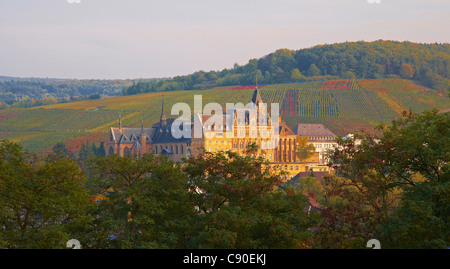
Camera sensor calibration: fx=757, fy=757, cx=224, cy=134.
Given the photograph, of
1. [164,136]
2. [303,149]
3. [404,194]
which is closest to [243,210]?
[404,194]

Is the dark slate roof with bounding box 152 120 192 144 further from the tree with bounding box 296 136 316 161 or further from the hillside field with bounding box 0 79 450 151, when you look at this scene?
the tree with bounding box 296 136 316 161

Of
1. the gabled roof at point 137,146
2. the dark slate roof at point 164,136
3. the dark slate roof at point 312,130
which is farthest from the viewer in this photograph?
the dark slate roof at point 312,130

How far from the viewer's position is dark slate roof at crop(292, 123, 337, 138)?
545ft

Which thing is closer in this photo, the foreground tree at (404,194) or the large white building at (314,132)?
Result: the foreground tree at (404,194)

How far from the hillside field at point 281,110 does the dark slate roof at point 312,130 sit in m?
1.85

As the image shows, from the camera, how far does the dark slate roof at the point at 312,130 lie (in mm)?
166000

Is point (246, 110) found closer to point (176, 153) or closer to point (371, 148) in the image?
point (176, 153)

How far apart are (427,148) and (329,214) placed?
16.2ft

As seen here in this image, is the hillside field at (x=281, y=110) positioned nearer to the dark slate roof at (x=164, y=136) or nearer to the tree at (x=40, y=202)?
the dark slate roof at (x=164, y=136)

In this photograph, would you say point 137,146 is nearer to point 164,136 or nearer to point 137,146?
point 137,146

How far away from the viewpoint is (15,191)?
1209 inches

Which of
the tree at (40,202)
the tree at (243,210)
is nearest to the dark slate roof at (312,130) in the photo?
the tree at (243,210)

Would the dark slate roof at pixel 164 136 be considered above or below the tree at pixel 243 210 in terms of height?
below

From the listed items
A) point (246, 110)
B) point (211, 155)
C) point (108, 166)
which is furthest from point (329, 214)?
point (246, 110)
